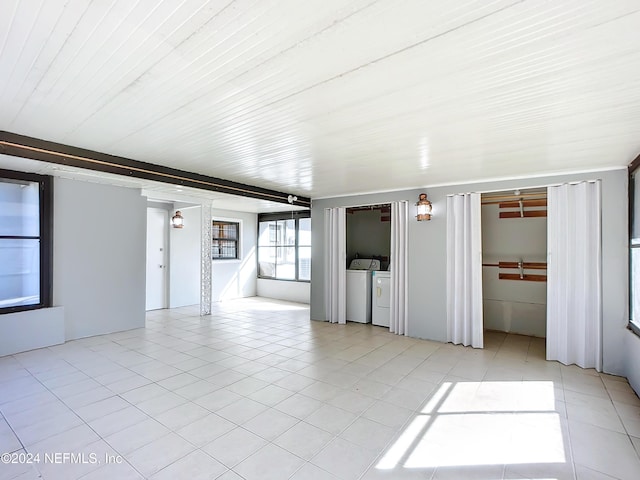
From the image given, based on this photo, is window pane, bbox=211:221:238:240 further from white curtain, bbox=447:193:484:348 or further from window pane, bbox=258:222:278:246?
white curtain, bbox=447:193:484:348

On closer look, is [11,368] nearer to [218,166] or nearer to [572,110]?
[218,166]

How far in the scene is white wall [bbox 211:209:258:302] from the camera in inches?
338

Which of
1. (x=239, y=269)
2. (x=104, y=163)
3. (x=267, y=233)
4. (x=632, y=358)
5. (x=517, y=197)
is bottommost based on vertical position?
(x=632, y=358)

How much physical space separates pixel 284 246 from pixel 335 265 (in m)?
3.04

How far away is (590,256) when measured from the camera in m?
3.99

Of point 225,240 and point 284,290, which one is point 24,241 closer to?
point 225,240

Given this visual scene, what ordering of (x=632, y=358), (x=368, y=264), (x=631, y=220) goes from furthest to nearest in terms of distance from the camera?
(x=368, y=264) → (x=631, y=220) → (x=632, y=358)

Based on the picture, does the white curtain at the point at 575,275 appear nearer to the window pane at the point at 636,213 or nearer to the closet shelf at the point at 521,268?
the window pane at the point at 636,213

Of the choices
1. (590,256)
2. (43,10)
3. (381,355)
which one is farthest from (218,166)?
(590,256)

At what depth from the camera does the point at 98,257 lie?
5195mm

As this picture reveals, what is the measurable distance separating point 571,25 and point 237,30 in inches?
58.6

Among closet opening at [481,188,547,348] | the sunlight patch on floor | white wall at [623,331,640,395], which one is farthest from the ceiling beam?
white wall at [623,331,640,395]

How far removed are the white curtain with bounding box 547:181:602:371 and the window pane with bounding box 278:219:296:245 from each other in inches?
235

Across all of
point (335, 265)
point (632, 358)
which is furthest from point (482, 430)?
point (335, 265)
